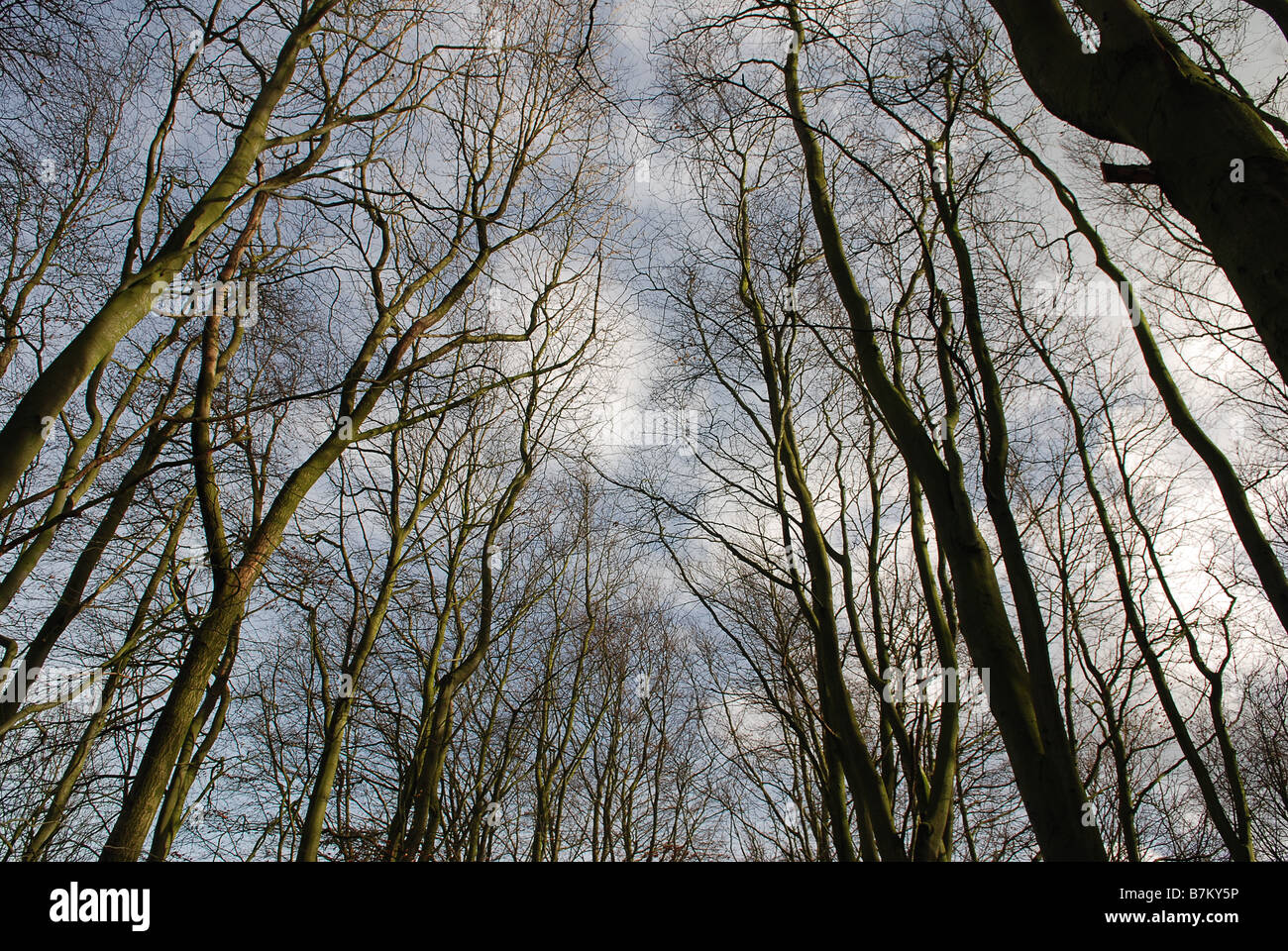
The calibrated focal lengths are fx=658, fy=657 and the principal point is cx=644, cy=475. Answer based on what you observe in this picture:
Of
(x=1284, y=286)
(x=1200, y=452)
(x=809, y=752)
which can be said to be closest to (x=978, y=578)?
(x=1284, y=286)

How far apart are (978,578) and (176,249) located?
4.62 metres

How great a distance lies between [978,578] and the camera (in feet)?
9.84

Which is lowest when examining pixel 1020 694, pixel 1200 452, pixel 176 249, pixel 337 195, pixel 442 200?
pixel 1020 694

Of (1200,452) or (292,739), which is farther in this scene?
(292,739)

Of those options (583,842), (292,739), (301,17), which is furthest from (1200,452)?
(583,842)

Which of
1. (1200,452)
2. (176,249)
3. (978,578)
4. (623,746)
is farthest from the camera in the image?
(623,746)
